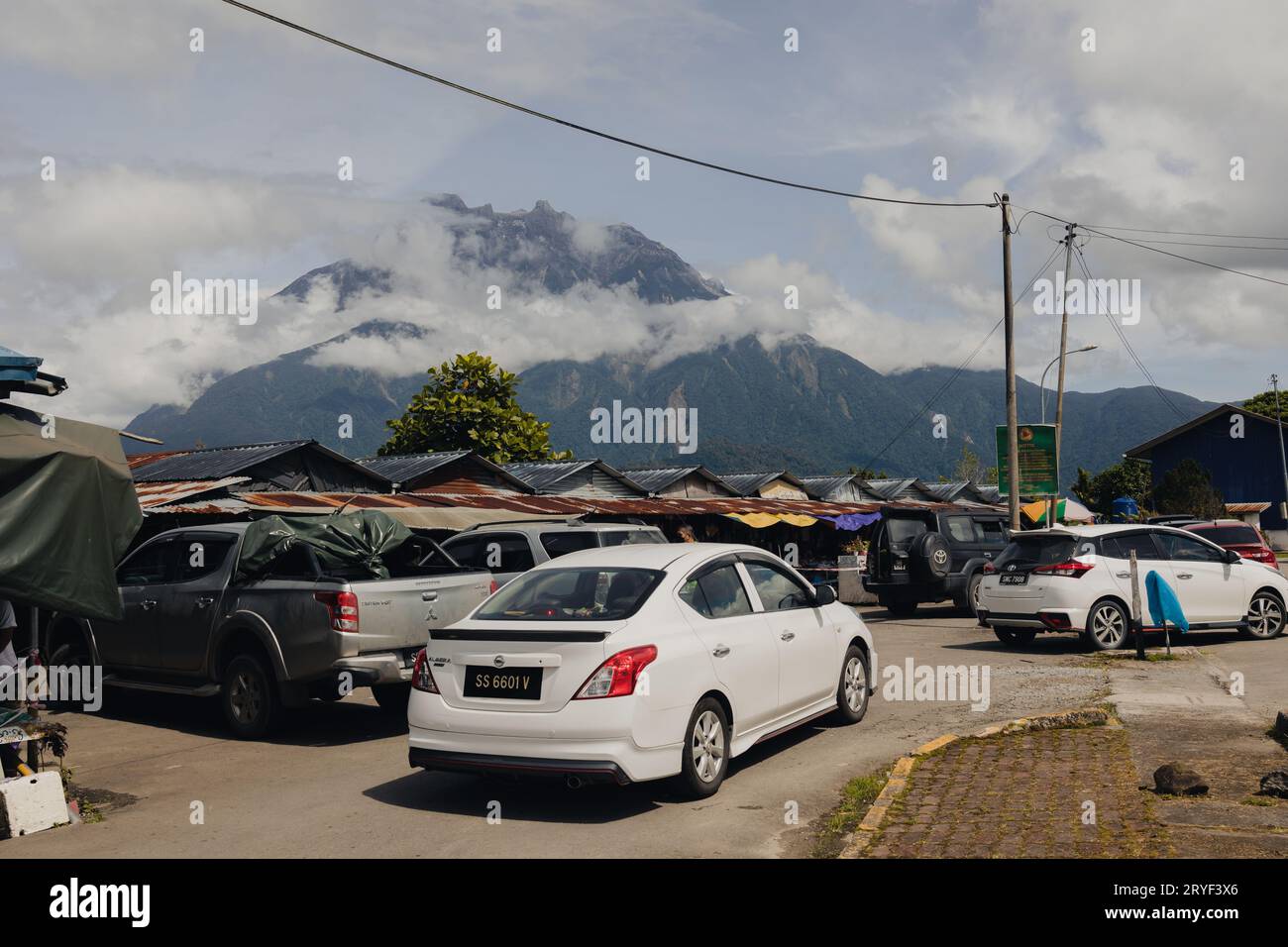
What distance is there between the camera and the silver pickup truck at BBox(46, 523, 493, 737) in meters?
9.39

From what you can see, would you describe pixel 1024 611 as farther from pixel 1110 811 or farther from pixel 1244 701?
pixel 1110 811

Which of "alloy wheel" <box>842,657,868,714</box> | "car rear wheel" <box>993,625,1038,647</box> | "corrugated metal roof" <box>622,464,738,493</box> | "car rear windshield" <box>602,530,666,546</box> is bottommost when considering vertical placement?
"car rear wheel" <box>993,625,1038,647</box>

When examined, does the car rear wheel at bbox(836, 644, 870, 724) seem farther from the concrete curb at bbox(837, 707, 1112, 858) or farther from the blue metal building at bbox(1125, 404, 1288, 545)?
the blue metal building at bbox(1125, 404, 1288, 545)

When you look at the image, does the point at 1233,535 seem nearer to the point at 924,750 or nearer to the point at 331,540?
the point at 924,750

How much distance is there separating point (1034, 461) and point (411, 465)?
19.1 metres

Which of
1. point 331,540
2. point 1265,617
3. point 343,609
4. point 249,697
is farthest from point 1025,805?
point 1265,617

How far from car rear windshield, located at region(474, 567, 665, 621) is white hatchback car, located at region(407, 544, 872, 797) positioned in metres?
0.01

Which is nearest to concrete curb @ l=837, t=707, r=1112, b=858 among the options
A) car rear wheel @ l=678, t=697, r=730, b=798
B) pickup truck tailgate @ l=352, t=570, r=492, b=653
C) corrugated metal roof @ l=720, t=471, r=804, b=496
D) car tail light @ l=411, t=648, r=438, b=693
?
car rear wheel @ l=678, t=697, r=730, b=798

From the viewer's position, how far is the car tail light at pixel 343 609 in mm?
9305

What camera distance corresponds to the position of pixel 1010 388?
25.8 metres

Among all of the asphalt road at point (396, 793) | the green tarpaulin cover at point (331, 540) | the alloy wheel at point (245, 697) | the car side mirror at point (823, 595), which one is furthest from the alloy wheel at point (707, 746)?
the alloy wheel at point (245, 697)

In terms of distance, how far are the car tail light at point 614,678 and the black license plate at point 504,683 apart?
0.32 meters

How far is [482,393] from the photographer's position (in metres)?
50.9
